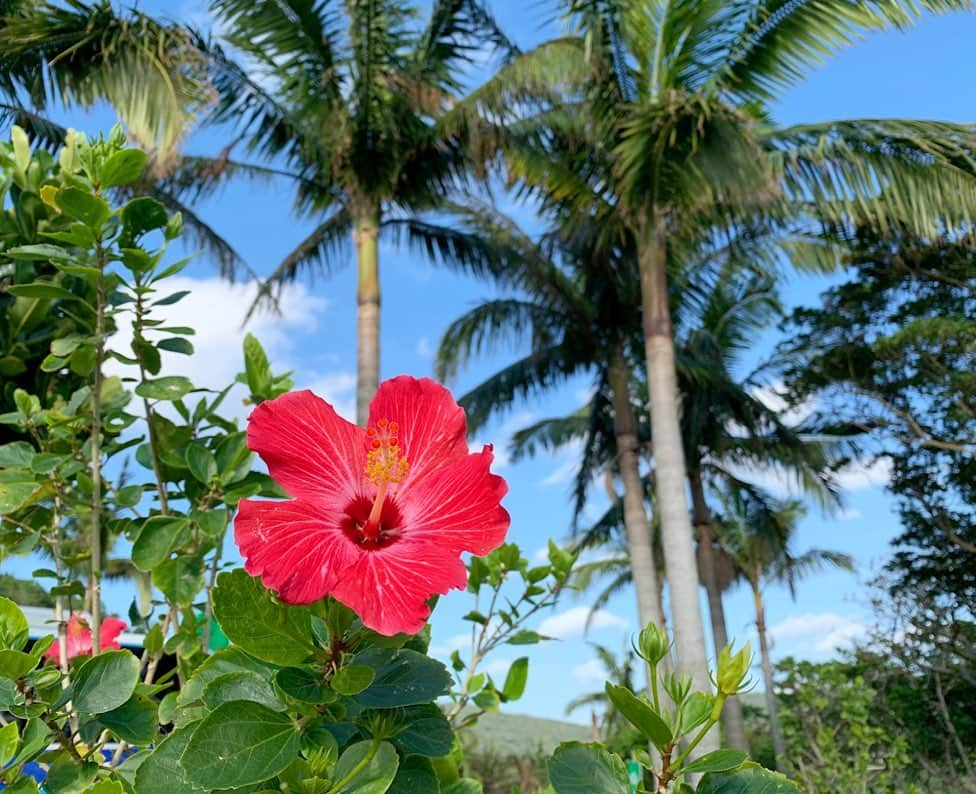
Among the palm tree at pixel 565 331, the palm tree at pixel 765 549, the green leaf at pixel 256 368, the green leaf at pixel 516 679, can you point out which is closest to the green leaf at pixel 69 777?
the green leaf at pixel 256 368

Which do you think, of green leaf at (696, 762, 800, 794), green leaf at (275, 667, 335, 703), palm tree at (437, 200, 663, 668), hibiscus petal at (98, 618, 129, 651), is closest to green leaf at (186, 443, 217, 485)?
hibiscus petal at (98, 618, 129, 651)

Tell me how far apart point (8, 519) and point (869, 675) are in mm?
10092

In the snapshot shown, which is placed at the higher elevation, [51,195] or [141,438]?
[51,195]

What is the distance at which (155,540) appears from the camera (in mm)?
926

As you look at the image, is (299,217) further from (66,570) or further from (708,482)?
(66,570)

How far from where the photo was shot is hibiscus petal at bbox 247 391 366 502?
1.87ft

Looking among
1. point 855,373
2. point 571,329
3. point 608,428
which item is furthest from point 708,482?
point 571,329

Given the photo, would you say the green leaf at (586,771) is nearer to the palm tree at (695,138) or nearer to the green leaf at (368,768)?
the green leaf at (368,768)

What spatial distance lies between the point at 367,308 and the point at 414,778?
7.49 m

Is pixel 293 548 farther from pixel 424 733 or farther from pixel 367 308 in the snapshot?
pixel 367 308

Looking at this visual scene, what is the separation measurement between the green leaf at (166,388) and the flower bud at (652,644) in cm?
61

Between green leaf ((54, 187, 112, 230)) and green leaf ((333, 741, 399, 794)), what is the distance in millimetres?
603

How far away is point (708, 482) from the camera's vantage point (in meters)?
14.4

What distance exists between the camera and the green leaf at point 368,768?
49 centimetres
